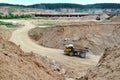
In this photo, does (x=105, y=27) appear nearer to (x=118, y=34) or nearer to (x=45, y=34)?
(x=118, y=34)

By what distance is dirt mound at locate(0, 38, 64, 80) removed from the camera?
17281 millimetres

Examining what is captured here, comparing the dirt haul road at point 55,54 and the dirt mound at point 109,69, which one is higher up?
the dirt mound at point 109,69

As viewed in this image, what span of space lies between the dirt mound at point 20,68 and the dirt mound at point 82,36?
3080 centimetres

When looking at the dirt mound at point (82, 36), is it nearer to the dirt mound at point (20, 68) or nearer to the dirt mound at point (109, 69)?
the dirt mound at point (20, 68)

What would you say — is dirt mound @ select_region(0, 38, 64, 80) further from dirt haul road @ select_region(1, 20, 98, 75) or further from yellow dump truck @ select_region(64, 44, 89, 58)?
yellow dump truck @ select_region(64, 44, 89, 58)

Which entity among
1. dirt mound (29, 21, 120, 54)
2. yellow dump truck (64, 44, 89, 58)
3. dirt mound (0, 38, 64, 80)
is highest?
dirt mound (0, 38, 64, 80)

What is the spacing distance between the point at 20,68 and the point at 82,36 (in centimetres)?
3767

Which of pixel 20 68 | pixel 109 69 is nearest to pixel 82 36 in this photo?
pixel 20 68

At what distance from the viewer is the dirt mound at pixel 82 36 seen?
179 ft

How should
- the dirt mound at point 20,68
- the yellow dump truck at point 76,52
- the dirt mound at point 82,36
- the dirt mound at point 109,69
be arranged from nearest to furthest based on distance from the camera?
the dirt mound at point 109,69 → the dirt mound at point 20,68 → the yellow dump truck at point 76,52 → the dirt mound at point 82,36

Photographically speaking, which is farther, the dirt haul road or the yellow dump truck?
the yellow dump truck

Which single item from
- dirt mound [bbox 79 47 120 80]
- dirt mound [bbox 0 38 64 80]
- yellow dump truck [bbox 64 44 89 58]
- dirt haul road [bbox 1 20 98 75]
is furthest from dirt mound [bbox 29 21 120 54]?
dirt mound [bbox 79 47 120 80]

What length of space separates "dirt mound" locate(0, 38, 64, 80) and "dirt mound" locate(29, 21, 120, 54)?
101 ft

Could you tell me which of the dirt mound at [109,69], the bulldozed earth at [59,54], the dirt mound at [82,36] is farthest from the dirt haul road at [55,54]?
the dirt mound at [109,69]
